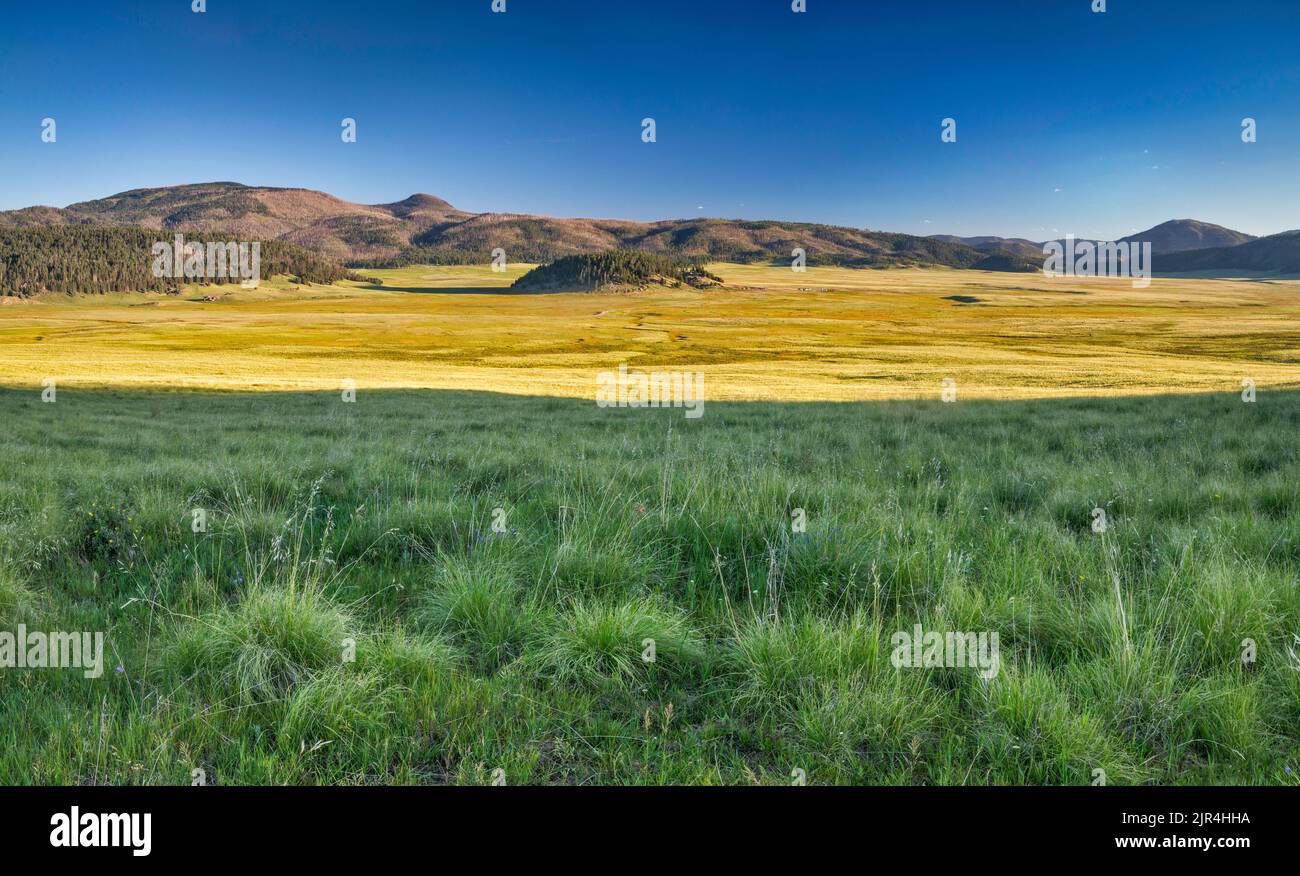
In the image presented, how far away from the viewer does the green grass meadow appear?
2.69 metres

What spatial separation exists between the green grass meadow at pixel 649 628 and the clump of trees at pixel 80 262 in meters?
205

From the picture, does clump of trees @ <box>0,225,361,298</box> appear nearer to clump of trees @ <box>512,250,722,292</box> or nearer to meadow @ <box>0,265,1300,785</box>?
clump of trees @ <box>512,250,722,292</box>

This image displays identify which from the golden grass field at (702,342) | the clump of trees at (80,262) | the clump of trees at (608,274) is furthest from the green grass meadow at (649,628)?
the clump of trees at (80,262)

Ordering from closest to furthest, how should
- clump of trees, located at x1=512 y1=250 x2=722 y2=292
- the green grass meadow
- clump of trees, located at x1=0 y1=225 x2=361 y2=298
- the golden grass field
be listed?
the green grass meadow < the golden grass field < clump of trees, located at x1=0 y1=225 x2=361 y2=298 < clump of trees, located at x1=512 y1=250 x2=722 y2=292

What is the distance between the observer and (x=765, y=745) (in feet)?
9.16

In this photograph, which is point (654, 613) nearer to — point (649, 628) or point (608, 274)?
point (649, 628)

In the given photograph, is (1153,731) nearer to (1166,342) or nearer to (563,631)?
(563,631)

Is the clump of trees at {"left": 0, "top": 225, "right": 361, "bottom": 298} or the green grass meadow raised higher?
the clump of trees at {"left": 0, "top": 225, "right": 361, "bottom": 298}

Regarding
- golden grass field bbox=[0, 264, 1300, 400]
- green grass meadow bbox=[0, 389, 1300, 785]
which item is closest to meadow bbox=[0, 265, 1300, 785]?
green grass meadow bbox=[0, 389, 1300, 785]

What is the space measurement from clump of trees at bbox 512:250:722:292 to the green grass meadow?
17525cm

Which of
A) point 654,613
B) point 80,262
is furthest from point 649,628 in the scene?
point 80,262

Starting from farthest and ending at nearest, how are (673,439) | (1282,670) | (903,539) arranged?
(673,439) → (903,539) → (1282,670)
